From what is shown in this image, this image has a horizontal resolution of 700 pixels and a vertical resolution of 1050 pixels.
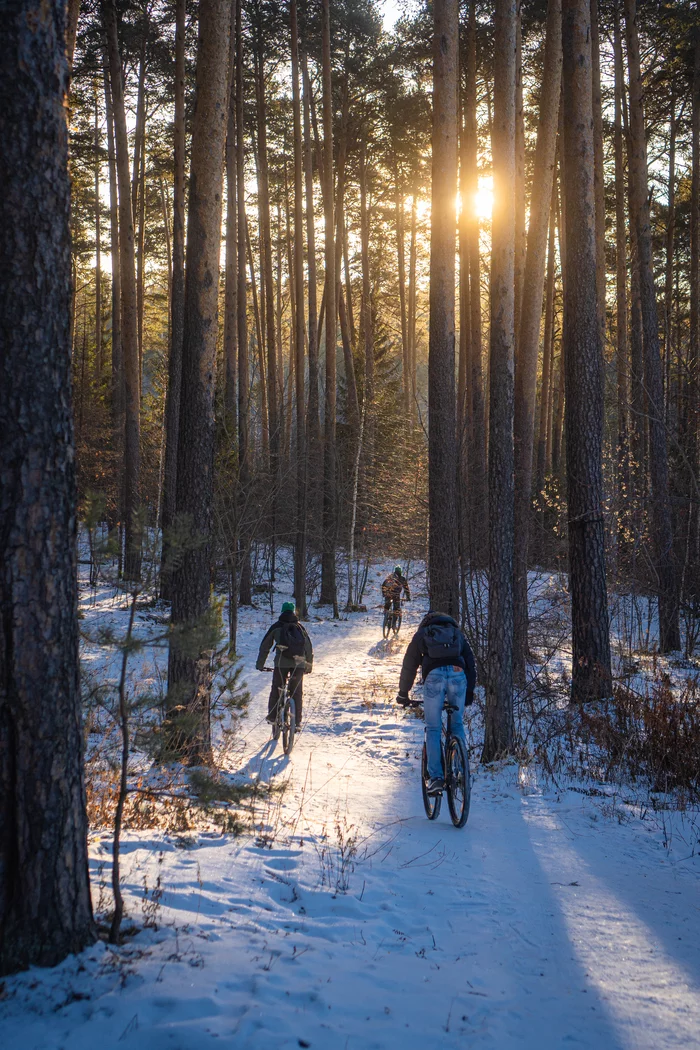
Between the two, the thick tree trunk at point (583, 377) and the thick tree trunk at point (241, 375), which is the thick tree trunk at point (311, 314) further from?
the thick tree trunk at point (583, 377)

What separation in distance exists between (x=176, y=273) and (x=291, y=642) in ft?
38.6

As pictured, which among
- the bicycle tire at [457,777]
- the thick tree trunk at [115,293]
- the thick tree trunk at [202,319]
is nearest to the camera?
the bicycle tire at [457,777]

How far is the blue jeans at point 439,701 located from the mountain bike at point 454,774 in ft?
0.15

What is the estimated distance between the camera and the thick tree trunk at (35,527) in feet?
10.3

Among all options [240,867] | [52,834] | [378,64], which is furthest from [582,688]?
[378,64]

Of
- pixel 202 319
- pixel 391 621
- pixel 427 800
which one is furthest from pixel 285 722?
pixel 391 621

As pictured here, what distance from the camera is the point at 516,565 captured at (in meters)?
11.9

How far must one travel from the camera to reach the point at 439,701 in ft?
21.3

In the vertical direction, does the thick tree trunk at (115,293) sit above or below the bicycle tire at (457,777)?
above

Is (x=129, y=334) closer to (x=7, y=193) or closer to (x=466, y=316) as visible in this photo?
(x=466, y=316)

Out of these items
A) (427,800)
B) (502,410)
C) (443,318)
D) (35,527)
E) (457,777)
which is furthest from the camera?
(443,318)

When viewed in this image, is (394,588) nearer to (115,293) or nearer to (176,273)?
(176,273)

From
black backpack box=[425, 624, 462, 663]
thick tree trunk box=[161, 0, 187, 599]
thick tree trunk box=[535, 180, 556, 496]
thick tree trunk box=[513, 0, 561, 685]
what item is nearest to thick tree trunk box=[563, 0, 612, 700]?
thick tree trunk box=[513, 0, 561, 685]

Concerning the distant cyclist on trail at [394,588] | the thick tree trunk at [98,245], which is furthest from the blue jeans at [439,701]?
the thick tree trunk at [98,245]
